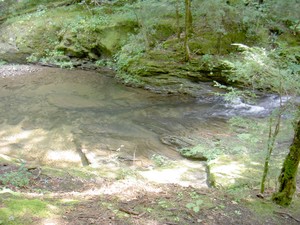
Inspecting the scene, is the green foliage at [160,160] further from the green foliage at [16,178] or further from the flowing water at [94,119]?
the green foliage at [16,178]

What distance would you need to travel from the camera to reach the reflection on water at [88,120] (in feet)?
26.5

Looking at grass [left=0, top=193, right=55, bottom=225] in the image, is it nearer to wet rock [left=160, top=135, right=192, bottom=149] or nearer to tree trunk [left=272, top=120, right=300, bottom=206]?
tree trunk [left=272, top=120, right=300, bottom=206]

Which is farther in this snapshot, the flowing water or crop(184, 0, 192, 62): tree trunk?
crop(184, 0, 192, 62): tree trunk

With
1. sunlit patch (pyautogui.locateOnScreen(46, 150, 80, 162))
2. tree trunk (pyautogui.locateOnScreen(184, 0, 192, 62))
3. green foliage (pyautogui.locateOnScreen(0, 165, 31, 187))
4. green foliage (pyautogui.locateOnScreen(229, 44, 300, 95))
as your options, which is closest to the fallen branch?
green foliage (pyautogui.locateOnScreen(0, 165, 31, 187))

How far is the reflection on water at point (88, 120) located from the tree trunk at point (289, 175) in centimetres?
343

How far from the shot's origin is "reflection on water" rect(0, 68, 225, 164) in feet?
26.5

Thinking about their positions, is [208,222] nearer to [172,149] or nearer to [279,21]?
[172,149]

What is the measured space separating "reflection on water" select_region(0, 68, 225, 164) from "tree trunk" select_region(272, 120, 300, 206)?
343cm

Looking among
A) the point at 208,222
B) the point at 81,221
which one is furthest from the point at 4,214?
the point at 208,222

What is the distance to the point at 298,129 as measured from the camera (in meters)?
4.28

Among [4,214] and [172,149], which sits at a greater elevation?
[4,214]

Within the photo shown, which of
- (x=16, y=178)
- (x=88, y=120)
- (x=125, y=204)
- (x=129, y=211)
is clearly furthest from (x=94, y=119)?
(x=129, y=211)

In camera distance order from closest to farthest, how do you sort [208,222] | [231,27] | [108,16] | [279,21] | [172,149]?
1. [208,222]
2. [172,149]
3. [231,27]
4. [279,21]
5. [108,16]

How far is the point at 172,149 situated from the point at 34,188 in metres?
3.84
